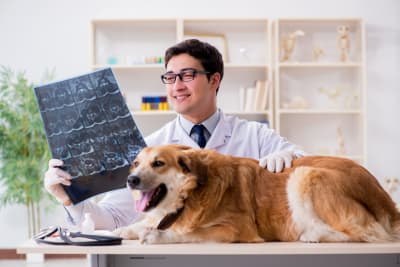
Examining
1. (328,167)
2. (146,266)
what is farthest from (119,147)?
(328,167)

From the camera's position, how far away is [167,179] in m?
1.58

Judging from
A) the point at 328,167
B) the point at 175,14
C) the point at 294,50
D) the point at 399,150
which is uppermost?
the point at 175,14

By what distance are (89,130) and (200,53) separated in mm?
740

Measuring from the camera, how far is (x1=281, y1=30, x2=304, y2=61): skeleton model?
17.7ft

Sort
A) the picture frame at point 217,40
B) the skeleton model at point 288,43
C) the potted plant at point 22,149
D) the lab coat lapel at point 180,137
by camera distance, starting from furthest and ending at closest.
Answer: the picture frame at point 217,40
the skeleton model at point 288,43
the potted plant at point 22,149
the lab coat lapel at point 180,137

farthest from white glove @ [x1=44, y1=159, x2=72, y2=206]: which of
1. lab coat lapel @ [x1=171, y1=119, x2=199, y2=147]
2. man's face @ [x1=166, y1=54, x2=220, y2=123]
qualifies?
lab coat lapel @ [x1=171, y1=119, x2=199, y2=147]

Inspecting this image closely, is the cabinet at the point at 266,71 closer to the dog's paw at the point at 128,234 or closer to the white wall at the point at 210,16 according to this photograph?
the white wall at the point at 210,16

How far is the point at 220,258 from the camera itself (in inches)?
71.8

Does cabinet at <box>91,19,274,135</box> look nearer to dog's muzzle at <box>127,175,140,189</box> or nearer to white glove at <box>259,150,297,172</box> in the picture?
white glove at <box>259,150,297,172</box>

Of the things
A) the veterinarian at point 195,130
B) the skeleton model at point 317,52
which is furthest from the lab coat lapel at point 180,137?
the skeleton model at point 317,52

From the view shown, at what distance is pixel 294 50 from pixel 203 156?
4187mm

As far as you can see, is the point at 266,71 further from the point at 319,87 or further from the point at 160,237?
the point at 160,237

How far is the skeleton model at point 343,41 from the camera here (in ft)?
17.7

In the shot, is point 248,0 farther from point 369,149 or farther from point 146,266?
point 146,266
